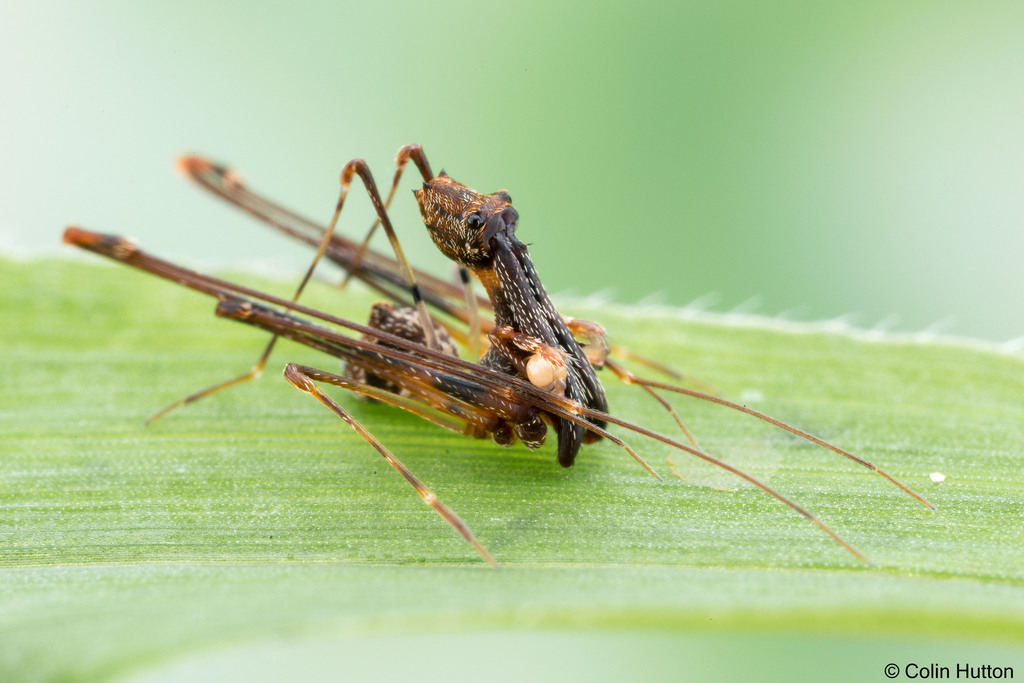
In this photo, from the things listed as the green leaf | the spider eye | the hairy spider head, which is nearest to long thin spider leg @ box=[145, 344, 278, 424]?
the green leaf

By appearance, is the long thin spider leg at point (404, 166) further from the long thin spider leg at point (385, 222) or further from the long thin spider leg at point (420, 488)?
the long thin spider leg at point (420, 488)

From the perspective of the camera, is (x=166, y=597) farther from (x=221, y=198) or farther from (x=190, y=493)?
(x=221, y=198)

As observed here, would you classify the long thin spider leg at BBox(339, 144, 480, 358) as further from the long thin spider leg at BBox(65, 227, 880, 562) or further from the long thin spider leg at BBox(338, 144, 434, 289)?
the long thin spider leg at BBox(65, 227, 880, 562)

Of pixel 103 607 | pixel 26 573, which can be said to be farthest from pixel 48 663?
pixel 26 573

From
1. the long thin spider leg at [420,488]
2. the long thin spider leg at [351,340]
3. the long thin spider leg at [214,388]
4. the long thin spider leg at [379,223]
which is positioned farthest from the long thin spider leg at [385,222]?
the long thin spider leg at [214,388]

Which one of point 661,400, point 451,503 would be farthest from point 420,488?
point 661,400

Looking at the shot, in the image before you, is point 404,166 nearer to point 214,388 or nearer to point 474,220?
point 474,220
